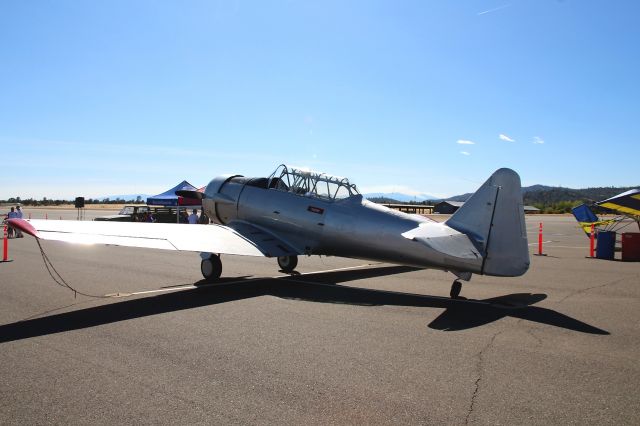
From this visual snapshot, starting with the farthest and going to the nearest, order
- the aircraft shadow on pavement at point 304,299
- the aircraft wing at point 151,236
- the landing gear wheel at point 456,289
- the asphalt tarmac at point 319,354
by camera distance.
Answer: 1. the aircraft wing at point 151,236
2. the landing gear wheel at point 456,289
3. the aircraft shadow on pavement at point 304,299
4. the asphalt tarmac at point 319,354

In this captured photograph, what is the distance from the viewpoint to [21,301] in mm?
8062

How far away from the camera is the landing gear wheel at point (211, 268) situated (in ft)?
35.1

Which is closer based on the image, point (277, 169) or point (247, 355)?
point (247, 355)

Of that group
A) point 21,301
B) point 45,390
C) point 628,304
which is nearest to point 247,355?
point 45,390

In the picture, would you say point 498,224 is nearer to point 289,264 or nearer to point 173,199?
point 289,264

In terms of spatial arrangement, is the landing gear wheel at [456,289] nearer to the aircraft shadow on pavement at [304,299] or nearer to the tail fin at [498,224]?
the aircraft shadow on pavement at [304,299]

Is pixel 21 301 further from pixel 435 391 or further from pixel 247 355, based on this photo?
pixel 435 391

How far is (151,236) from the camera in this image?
955cm

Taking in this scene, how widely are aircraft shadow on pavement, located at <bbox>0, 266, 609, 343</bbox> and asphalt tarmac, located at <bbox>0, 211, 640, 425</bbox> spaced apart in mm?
41

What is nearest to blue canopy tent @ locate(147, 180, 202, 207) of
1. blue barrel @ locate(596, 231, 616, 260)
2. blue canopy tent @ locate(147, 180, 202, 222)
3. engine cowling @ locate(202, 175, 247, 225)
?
blue canopy tent @ locate(147, 180, 202, 222)

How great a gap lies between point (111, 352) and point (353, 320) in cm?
330

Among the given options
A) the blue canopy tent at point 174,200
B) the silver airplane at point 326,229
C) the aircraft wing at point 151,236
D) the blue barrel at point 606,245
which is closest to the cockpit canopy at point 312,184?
the silver airplane at point 326,229

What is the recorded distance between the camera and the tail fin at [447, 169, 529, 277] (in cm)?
778

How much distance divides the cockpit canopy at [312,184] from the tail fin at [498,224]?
2875 mm
